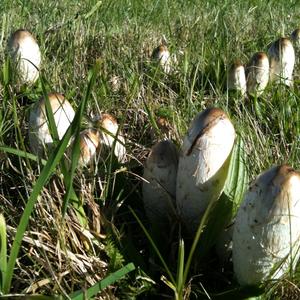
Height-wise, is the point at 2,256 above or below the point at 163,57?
below

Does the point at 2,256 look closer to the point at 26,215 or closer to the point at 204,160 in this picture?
the point at 26,215

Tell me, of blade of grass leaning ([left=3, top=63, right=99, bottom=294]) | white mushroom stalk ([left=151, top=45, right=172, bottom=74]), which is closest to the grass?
blade of grass leaning ([left=3, top=63, right=99, bottom=294])

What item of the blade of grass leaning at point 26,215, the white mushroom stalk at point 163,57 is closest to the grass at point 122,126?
the blade of grass leaning at point 26,215

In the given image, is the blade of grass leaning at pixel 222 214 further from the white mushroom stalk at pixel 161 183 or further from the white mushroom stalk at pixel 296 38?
the white mushroom stalk at pixel 296 38

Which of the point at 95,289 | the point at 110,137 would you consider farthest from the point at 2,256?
the point at 110,137

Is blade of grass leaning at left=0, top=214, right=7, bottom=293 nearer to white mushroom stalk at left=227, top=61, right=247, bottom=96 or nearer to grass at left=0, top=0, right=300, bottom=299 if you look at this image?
grass at left=0, top=0, right=300, bottom=299

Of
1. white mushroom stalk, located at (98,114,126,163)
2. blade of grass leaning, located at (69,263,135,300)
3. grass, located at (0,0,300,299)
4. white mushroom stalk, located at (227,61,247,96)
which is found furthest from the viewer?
white mushroom stalk, located at (227,61,247,96)
